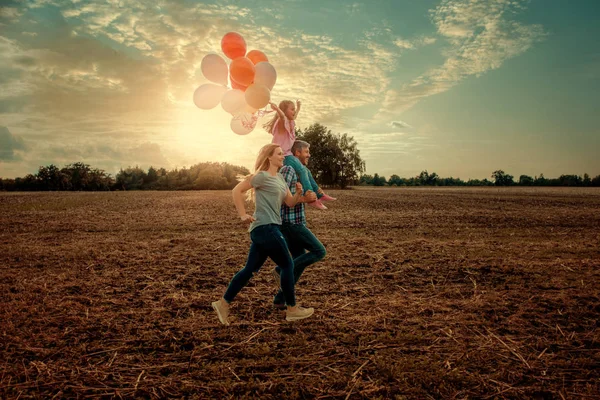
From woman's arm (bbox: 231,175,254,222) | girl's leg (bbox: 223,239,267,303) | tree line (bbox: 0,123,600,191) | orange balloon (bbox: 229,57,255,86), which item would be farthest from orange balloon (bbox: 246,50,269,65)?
tree line (bbox: 0,123,600,191)

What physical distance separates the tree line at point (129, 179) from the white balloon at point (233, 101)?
50.9 m

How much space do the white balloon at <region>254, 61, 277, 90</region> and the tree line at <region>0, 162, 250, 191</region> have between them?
51.1 metres

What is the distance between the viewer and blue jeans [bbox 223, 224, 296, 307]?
3.78 m

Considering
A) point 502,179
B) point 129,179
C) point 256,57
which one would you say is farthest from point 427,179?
point 256,57

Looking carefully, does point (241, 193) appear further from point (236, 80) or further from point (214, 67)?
point (214, 67)

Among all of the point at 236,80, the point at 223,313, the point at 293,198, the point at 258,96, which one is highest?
the point at 236,80

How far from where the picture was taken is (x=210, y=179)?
6712cm

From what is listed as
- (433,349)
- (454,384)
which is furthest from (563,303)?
(454,384)

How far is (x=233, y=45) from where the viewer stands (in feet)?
17.3

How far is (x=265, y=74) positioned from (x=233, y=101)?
558mm

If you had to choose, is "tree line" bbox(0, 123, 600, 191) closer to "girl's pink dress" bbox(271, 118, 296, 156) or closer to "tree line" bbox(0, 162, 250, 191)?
"tree line" bbox(0, 162, 250, 191)

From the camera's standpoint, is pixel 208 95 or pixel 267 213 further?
pixel 208 95

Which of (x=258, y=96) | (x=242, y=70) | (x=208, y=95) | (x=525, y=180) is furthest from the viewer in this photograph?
(x=525, y=180)

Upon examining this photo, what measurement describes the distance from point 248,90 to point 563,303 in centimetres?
469
